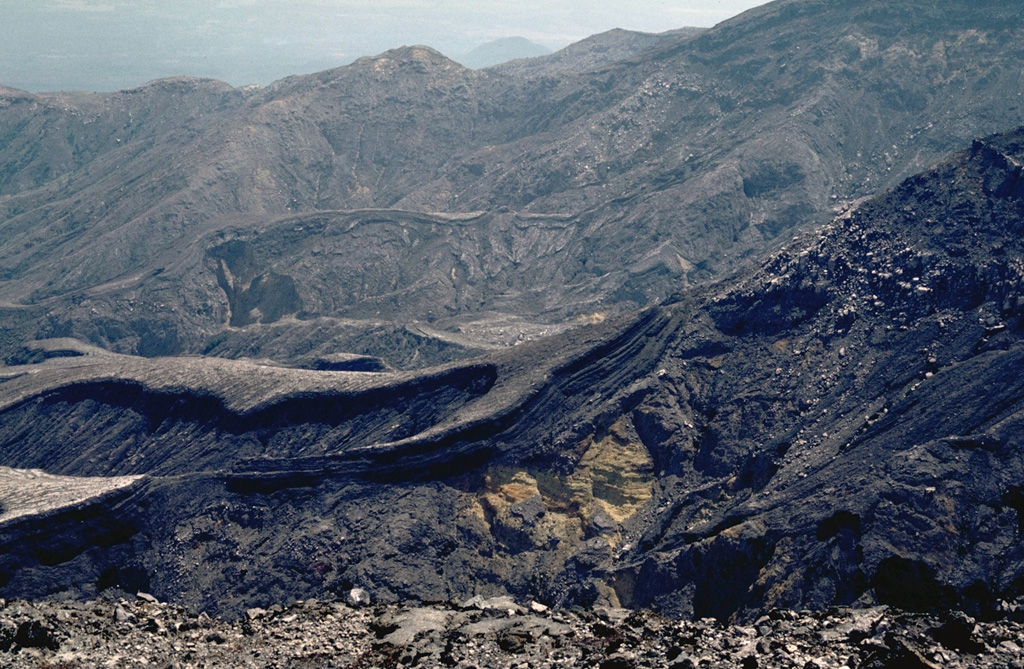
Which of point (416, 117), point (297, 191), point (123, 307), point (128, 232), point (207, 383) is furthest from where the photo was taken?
point (416, 117)

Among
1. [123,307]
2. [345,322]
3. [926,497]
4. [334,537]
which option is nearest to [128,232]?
[123,307]

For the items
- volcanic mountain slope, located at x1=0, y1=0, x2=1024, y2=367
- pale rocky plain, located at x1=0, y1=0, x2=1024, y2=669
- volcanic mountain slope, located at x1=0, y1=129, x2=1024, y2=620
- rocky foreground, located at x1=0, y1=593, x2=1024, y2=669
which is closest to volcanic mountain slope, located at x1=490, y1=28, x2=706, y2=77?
volcanic mountain slope, located at x1=0, y1=0, x2=1024, y2=367

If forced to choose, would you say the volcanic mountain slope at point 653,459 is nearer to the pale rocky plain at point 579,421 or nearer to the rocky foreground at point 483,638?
the pale rocky plain at point 579,421

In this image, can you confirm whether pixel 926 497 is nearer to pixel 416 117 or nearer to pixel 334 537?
pixel 334 537

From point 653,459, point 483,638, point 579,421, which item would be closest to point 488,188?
point 579,421

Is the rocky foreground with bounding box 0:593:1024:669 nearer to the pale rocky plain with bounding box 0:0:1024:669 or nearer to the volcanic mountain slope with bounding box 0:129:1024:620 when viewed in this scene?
the pale rocky plain with bounding box 0:0:1024:669

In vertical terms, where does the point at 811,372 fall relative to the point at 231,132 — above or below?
below
